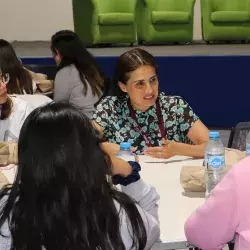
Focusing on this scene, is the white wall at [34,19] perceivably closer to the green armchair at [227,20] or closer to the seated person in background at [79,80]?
the green armchair at [227,20]

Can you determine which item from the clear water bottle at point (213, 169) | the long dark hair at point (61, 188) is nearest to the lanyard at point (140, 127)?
the clear water bottle at point (213, 169)

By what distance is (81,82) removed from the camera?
5.02 m

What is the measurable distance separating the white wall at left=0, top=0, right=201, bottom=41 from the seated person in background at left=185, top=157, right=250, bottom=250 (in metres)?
8.85

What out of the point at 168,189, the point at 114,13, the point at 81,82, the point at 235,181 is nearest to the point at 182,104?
the point at 168,189

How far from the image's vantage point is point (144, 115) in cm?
322

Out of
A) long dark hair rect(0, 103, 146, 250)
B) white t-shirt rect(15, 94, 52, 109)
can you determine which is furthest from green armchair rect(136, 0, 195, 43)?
long dark hair rect(0, 103, 146, 250)

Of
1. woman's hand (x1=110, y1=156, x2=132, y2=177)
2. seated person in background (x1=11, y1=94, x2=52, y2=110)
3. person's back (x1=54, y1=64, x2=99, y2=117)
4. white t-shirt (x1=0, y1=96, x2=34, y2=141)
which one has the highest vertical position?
woman's hand (x1=110, y1=156, x2=132, y2=177)

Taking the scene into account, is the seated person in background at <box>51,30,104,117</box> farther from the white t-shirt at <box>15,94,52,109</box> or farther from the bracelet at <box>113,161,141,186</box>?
the bracelet at <box>113,161,141,186</box>

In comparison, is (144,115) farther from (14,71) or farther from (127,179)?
(14,71)

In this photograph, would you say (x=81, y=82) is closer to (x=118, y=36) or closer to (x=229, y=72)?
(x=229, y=72)

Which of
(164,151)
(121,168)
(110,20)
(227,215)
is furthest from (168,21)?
(227,215)

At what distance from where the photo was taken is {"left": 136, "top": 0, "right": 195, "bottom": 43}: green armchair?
8.73 metres

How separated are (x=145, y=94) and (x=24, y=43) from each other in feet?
25.4

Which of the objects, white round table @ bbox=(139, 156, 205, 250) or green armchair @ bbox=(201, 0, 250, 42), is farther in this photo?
green armchair @ bbox=(201, 0, 250, 42)
